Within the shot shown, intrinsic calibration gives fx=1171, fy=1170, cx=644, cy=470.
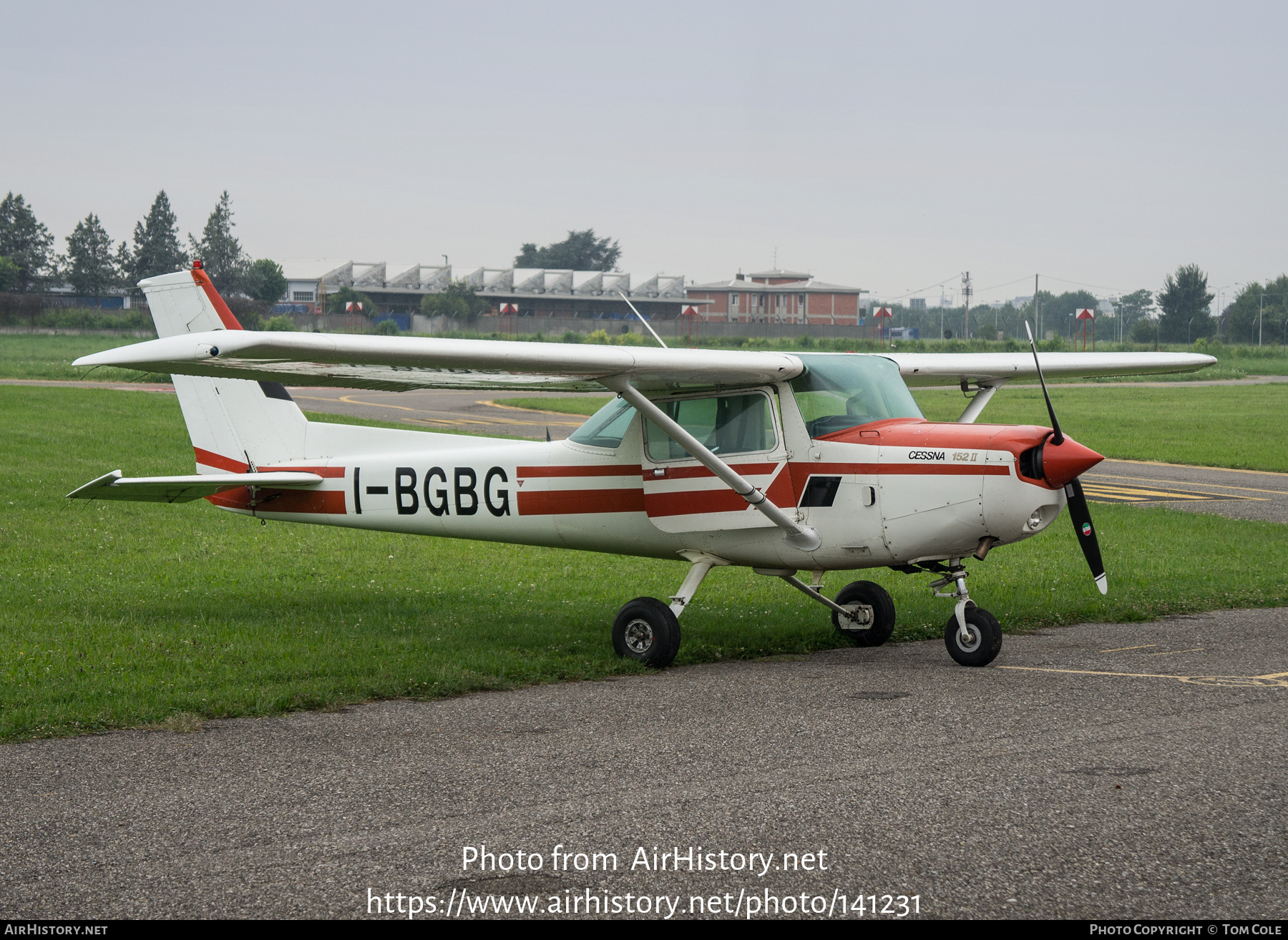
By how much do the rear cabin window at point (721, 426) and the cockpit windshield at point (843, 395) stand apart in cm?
32

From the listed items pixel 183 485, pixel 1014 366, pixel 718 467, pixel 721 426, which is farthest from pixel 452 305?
pixel 718 467

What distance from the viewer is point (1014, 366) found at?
1114 centimetres

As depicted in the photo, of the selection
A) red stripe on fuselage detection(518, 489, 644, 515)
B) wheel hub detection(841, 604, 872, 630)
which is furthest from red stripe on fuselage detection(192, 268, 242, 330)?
wheel hub detection(841, 604, 872, 630)

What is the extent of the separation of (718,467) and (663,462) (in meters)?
0.83

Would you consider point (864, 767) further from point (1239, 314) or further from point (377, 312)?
point (1239, 314)

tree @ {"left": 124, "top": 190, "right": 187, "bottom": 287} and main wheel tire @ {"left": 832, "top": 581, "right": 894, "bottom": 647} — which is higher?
tree @ {"left": 124, "top": 190, "right": 187, "bottom": 287}

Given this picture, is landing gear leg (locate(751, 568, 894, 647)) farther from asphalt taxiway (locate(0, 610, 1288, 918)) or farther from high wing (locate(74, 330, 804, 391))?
high wing (locate(74, 330, 804, 391))

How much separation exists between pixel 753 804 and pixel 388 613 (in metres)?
6.09

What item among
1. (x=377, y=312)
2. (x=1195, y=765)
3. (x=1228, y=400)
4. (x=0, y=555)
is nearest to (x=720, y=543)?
(x=1195, y=765)

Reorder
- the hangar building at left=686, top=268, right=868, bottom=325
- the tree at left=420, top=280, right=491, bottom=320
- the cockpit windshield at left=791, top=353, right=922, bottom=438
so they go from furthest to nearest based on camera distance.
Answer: the hangar building at left=686, top=268, right=868, bottom=325 → the tree at left=420, top=280, right=491, bottom=320 → the cockpit windshield at left=791, top=353, right=922, bottom=438

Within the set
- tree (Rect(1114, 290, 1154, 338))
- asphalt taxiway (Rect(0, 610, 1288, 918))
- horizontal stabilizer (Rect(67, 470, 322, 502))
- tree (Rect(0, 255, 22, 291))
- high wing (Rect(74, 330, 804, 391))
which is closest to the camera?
asphalt taxiway (Rect(0, 610, 1288, 918))

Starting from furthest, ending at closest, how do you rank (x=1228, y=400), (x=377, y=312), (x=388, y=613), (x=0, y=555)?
(x=377, y=312)
(x=1228, y=400)
(x=0, y=555)
(x=388, y=613)

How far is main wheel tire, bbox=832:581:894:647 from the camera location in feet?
33.0
